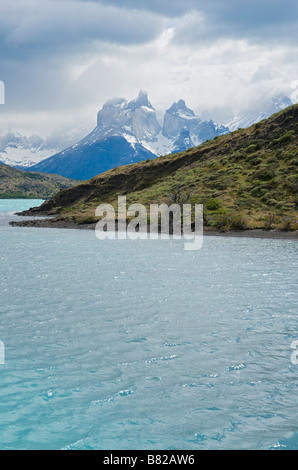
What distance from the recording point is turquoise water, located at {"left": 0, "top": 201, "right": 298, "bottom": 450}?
8016 millimetres

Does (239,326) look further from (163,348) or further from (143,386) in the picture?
(143,386)

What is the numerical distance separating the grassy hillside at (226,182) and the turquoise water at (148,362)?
1381 inches

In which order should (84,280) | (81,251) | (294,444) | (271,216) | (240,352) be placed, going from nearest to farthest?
(294,444) < (240,352) < (84,280) < (81,251) < (271,216)

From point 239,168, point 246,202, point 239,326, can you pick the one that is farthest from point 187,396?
point 239,168

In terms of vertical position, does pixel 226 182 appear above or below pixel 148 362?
above

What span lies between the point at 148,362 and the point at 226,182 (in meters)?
66.4

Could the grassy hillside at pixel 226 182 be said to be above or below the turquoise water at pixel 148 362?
above

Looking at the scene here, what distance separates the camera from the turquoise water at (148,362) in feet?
26.3

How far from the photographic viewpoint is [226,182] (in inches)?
2933

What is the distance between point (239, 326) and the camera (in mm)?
14867

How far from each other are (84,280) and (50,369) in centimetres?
1298

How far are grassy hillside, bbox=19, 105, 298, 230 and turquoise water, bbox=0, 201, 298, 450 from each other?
1381 inches

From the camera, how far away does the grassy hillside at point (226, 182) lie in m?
59.3

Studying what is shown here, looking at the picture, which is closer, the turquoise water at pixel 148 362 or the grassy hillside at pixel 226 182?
the turquoise water at pixel 148 362
